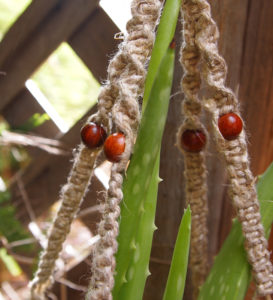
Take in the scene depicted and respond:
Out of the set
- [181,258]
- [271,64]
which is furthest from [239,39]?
[181,258]

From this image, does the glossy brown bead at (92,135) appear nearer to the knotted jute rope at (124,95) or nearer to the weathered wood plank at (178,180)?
the knotted jute rope at (124,95)

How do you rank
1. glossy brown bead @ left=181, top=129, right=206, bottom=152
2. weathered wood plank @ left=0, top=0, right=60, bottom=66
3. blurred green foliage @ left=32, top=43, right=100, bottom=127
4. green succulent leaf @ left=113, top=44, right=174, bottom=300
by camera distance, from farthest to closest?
1. blurred green foliage @ left=32, top=43, right=100, bottom=127
2. weathered wood plank @ left=0, top=0, right=60, bottom=66
3. glossy brown bead @ left=181, top=129, right=206, bottom=152
4. green succulent leaf @ left=113, top=44, right=174, bottom=300

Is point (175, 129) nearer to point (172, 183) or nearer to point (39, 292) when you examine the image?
point (172, 183)

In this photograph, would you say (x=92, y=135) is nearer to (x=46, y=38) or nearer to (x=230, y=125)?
(x=230, y=125)

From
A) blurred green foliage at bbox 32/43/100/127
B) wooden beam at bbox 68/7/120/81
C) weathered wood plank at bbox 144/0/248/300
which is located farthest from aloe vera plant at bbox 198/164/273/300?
blurred green foliage at bbox 32/43/100/127

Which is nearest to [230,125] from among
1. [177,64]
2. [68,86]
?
[177,64]

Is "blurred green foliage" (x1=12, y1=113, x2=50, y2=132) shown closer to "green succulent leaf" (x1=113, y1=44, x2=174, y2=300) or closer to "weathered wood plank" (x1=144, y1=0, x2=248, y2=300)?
"weathered wood plank" (x1=144, y1=0, x2=248, y2=300)
